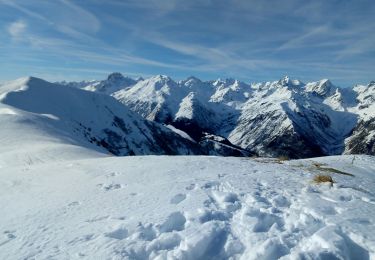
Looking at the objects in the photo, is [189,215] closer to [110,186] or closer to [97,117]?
[110,186]

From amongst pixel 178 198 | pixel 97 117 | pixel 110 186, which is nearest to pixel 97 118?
pixel 97 117

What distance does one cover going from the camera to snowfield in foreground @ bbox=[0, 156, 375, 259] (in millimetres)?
8266

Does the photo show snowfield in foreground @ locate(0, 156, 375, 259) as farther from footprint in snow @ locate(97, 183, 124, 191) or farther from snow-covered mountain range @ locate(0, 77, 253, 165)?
snow-covered mountain range @ locate(0, 77, 253, 165)

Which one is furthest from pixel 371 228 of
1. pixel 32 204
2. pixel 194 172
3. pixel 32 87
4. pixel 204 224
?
pixel 32 87

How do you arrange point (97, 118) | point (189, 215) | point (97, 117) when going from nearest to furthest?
point (189, 215) < point (97, 118) < point (97, 117)

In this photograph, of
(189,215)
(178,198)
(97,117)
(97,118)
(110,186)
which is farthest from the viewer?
(97,117)

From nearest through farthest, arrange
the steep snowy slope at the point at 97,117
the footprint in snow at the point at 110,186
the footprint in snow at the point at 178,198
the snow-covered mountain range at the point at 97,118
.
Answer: the footprint in snow at the point at 178,198 < the footprint in snow at the point at 110,186 < the snow-covered mountain range at the point at 97,118 < the steep snowy slope at the point at 97,117

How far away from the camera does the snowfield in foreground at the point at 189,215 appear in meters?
8.27

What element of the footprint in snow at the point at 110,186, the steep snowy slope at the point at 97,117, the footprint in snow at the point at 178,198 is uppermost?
the footprint in snow at the point at 178,198

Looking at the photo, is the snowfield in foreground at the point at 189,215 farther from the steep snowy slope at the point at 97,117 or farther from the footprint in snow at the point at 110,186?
the steep snowy slope at the point at 97,117

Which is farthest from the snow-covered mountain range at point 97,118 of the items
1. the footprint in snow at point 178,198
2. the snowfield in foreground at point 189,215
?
the footprint in snow at point 178,198

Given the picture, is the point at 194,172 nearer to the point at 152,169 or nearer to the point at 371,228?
the point at 152,169

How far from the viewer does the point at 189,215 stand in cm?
972

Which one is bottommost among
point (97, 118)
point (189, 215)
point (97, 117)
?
point (97, 118)
